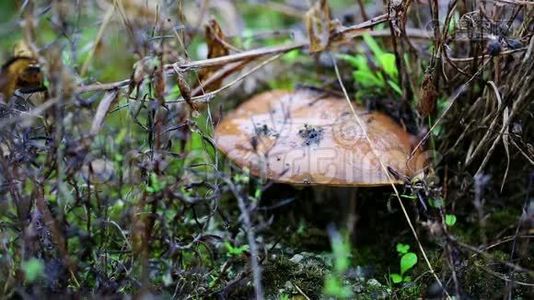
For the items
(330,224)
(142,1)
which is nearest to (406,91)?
(330,224)

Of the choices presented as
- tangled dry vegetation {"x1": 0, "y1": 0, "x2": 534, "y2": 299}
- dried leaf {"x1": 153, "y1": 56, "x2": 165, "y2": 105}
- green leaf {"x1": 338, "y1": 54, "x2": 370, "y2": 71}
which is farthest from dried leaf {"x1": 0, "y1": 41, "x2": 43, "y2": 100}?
green leaf {"x1": 338, "y1": 54, "x2": 370, "y2": 71}

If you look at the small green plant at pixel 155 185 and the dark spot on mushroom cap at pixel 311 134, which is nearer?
the small green plant at pixel 155 185

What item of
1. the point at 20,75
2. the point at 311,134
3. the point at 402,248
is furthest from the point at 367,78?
the point at 20,75

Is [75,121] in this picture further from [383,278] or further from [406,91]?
[406,91]

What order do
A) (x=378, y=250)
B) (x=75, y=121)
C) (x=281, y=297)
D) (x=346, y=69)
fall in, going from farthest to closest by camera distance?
1. (x=346, y=69)
2. (x=378, y=250)
3. (x=281, y=297)
4. (x=75, y=121)

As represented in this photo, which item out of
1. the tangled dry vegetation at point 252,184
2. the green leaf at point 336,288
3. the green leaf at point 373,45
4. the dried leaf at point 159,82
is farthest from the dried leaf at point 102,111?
the green leaf at point 373,45

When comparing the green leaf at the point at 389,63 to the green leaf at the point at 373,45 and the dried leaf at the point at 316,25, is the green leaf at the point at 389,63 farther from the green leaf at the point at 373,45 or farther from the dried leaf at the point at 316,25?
the dried leaf at the point at 316,25

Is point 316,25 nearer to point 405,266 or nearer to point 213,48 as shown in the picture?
point 213,48

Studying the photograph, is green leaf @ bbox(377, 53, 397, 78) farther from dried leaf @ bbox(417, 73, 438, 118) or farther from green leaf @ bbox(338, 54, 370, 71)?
dried leaf @ bbox(417, 73, 438, 118)
